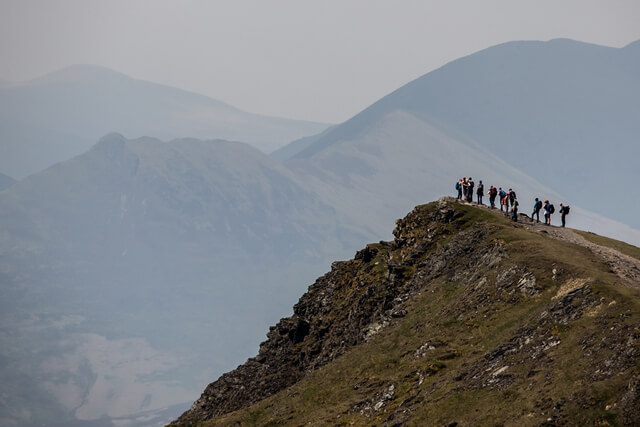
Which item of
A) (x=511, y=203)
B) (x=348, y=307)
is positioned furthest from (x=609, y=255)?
(x=348, y=307)

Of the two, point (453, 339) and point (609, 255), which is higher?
point (609, 255)

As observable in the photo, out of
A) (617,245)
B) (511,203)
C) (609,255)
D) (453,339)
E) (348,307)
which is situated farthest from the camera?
(511,203)

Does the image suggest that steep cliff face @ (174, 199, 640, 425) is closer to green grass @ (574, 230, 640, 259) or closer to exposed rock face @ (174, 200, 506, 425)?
exposed rock face @ (174, 200, 506, 425)

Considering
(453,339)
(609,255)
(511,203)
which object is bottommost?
(453,339)

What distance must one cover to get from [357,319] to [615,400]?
130 ft

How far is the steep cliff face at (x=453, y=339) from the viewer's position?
31672 millimetres

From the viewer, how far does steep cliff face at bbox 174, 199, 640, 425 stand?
104ft

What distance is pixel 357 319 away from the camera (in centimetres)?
6638

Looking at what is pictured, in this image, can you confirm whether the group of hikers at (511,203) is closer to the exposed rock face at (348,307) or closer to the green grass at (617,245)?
the green grass at (617,245)

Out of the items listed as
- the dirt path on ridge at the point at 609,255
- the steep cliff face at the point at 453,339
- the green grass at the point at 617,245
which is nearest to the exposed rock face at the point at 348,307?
the steep cliff face at the point at 453,339

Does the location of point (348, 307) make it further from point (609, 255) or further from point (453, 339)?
point (609, 255)

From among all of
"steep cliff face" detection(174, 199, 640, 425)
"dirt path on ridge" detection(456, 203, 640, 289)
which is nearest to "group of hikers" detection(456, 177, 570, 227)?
"dirt path on ridge" detection(456, 203, 640, 289)

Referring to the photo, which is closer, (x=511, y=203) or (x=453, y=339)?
(x=453, y=339)

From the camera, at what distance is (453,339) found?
4631 cm
